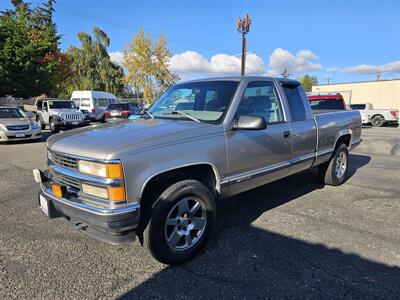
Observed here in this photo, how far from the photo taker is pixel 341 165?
605 cm

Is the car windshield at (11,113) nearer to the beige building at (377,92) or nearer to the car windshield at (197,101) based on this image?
the car windshield at (197,101)

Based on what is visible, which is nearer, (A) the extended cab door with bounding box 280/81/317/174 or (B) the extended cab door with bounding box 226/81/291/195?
(B) the extended cab door with bounding box 226/81/291/195

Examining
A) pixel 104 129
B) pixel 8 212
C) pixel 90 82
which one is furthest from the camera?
pixel 90 82

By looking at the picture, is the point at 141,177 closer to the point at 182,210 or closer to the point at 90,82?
the point at 182,210

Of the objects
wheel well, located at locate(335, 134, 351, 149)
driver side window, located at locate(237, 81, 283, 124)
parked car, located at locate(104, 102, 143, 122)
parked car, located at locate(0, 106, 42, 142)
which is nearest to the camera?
driver side window, located at locate(237, 81, 283, 124)

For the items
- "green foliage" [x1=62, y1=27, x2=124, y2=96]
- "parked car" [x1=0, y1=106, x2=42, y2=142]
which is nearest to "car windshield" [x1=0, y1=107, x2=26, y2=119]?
"parked car" [x1=0, y1=106, x2=42, y2=142]

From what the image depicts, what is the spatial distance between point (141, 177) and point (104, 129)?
1052mm

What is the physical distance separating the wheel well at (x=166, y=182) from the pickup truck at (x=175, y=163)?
10 mm

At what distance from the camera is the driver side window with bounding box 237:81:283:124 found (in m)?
3.91

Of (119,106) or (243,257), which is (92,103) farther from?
(243,257)

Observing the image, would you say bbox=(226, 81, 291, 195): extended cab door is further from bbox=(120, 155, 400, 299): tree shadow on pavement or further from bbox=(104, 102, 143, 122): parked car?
bbox=(104, 102, 143, 122): parked car

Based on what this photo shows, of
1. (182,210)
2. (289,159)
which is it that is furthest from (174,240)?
(289,159)

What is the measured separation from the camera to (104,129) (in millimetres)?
3525

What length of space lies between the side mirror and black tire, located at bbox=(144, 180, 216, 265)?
31.9 inches
